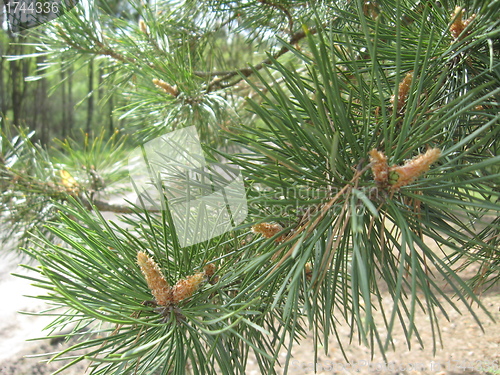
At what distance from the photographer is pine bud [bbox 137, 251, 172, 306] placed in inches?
9.7

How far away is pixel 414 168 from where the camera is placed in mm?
189

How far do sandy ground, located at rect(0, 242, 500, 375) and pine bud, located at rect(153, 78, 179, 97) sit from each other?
1.61 feet

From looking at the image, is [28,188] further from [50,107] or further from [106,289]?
[50,107]

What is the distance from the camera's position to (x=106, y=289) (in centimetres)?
24

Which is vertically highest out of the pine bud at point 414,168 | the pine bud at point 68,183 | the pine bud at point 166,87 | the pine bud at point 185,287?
the pine bud at point 166,87

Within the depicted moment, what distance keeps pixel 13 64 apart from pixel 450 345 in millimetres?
3625

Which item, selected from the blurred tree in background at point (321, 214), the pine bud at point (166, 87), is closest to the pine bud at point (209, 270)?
the blurred tree in background at point (321, 214)

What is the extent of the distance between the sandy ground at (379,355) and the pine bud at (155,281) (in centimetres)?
61

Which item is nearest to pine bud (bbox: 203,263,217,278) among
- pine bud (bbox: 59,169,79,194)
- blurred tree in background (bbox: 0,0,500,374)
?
blurred tree in background (bbox: 0,0,500,374)

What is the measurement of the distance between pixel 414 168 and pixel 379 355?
3.19 ft

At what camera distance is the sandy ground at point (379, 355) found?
868 millimetres

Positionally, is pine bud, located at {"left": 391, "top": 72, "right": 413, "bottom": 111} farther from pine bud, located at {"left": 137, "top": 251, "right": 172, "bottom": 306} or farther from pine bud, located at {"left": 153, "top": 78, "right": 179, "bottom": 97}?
pine bud, located at {"left": 153, "top": 78, "right": 179, "bottom": 97}

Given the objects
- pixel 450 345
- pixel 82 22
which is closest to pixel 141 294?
pixel 82 22

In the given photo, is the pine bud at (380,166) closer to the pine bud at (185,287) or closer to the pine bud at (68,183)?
the pine bud at (185,287)
